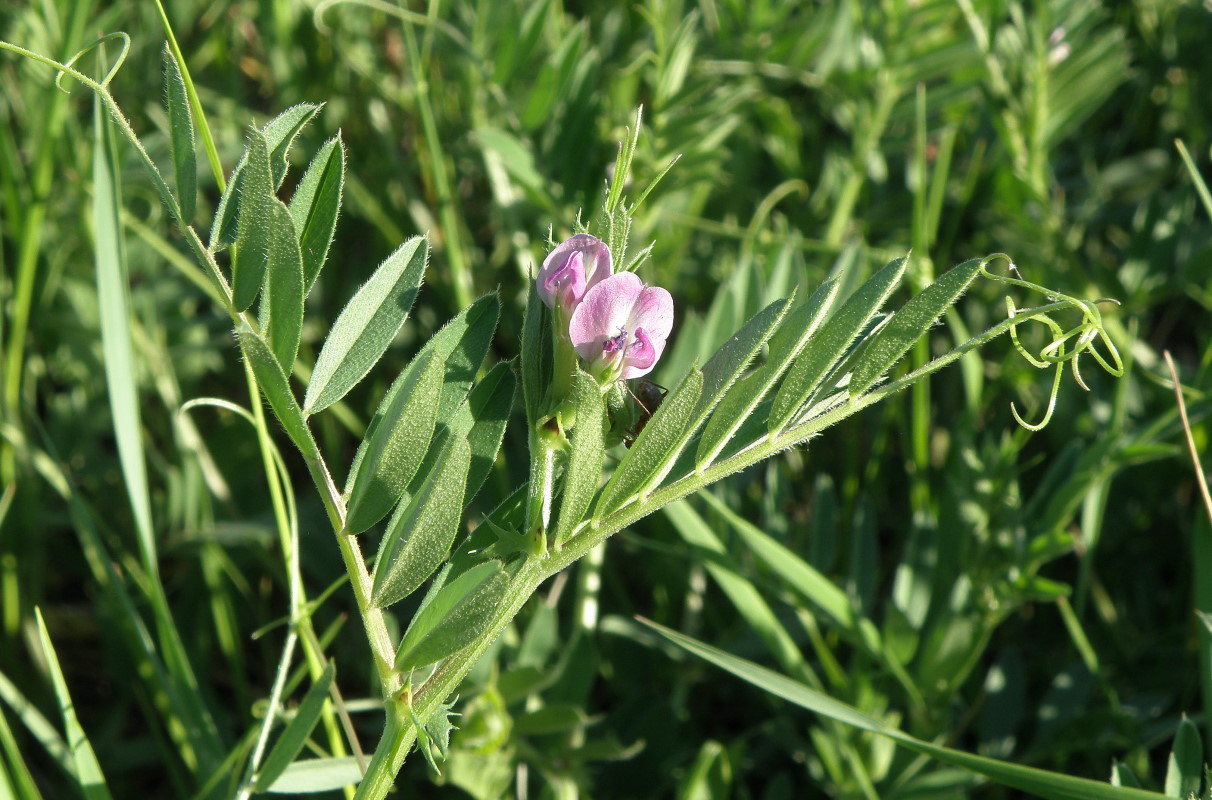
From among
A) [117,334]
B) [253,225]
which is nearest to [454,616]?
[253,225]

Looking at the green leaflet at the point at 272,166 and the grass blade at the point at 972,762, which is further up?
the green leaflet at the point at 272,166

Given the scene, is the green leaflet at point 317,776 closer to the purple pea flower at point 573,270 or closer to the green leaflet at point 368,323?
the green leaflet at point 368,323

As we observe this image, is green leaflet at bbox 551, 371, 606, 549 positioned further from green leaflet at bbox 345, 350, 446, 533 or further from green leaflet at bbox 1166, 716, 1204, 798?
green leaflet at bbox 1166, 716, 1204, 798

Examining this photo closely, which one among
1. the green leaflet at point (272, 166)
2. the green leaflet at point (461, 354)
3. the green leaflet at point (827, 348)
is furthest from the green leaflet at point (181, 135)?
the green leaflet at point (827, 348)

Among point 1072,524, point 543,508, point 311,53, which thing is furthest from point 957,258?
point 543,508

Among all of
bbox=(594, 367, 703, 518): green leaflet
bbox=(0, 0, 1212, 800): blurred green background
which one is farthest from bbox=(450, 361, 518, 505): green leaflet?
bbox=(0, 0, 1212, 800): blurred green background

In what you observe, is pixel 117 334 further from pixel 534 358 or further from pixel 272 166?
pixel 534 358
